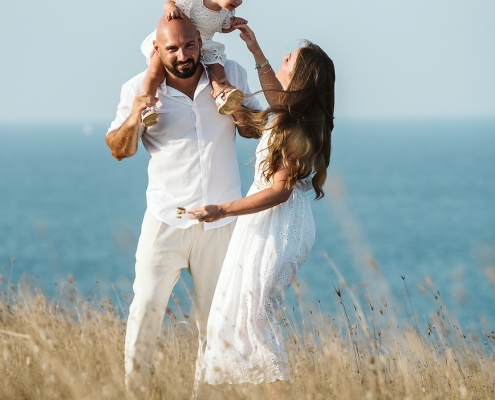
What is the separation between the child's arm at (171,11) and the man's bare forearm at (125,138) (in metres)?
0.55

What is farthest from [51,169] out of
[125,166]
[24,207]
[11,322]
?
[11,322]

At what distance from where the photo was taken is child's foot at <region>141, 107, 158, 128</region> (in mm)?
3771

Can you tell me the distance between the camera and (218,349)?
371 cm

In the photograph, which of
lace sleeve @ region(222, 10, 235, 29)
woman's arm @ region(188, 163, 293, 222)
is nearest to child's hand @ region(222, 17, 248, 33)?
lace sleeve @ region(222, 10, 235, 29)

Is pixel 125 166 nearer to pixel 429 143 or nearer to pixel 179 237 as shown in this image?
pixel 429 143

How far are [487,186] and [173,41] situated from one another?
279 feet

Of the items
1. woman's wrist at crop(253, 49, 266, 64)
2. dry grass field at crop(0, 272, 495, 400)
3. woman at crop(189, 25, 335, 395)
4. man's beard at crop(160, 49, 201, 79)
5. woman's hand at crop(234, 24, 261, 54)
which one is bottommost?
dry grass field at crop(0, 272, 495, 400)

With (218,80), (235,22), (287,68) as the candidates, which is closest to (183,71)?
(218,80)

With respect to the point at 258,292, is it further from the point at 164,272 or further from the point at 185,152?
the point at 185,152

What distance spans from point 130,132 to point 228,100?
522 millimetres

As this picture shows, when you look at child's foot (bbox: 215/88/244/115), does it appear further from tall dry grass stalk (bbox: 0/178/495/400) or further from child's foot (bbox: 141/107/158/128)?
Answer: tall dry grass stalk (bbox: 0/178/495/400)

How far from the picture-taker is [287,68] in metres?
3.80

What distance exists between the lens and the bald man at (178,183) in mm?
3979

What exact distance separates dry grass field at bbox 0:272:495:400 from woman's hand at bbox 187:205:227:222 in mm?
609
